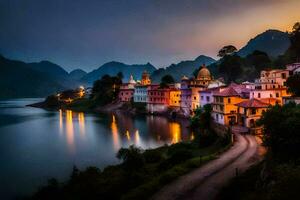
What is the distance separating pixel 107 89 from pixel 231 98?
86.6 metres

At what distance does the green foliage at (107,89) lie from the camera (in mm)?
131700

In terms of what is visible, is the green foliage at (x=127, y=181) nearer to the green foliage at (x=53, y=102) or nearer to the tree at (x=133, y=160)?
the tree at (x=133, y=160)

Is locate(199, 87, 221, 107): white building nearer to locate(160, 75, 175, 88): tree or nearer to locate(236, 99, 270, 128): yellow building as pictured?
locate(236, 99, 270, 128): yellow building

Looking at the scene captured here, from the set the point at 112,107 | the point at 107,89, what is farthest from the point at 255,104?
the point at 107,89

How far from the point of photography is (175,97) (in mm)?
94750

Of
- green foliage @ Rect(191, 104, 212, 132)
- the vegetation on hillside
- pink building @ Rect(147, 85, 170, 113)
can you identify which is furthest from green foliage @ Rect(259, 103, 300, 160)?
pink building @ Rect(147, 85, 170, 113)

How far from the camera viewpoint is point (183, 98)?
8931 centimetres

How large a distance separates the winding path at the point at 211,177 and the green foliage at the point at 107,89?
341 feet

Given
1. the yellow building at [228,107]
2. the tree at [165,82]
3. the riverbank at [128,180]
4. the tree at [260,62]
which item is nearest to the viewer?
the riverbank at [128,180]

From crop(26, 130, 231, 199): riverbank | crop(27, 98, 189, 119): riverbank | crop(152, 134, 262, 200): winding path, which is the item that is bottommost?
crop(26, 130, 231, 199): riverbank

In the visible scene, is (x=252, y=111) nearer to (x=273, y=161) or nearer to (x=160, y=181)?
(x=273, y=161)

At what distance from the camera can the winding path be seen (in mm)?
18250

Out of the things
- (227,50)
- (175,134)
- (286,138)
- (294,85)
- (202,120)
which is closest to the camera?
(286,138)

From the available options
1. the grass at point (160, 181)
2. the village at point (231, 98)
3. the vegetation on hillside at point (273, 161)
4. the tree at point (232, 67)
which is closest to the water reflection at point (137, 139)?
the village at point (231, 98)
